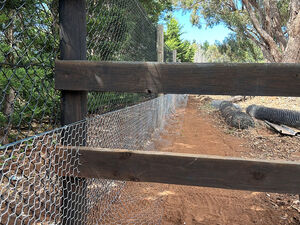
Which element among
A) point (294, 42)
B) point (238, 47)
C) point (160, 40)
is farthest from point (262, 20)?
point (160, 40)

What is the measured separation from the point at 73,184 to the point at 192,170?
2.51ft

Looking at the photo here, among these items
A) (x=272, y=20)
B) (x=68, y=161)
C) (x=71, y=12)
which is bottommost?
(x=68, y=161)

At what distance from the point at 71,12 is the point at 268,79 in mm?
1218

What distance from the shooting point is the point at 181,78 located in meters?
1.31

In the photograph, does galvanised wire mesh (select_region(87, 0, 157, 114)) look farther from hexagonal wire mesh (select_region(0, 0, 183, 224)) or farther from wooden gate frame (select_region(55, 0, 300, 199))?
wooden gate frame (select_region(55, 0, 300, 199))

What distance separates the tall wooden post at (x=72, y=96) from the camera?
1.45 m

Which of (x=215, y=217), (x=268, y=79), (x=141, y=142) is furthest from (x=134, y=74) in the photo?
(x=141, y=142)

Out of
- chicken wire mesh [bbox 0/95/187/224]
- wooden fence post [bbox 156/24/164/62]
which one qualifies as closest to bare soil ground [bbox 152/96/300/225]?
chicken wire mesh [bbox 0/95/187/224]

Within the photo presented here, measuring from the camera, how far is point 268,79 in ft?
4.04

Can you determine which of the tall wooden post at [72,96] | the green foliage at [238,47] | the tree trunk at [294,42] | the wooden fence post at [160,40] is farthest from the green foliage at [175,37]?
the tall wooden post at [72,96]

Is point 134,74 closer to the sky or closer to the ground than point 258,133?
closer to the sky

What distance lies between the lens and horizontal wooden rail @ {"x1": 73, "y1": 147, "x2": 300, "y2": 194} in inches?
49.9

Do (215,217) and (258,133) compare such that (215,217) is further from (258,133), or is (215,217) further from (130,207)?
(258,133)

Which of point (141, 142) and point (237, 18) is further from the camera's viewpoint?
point (237, 18)
